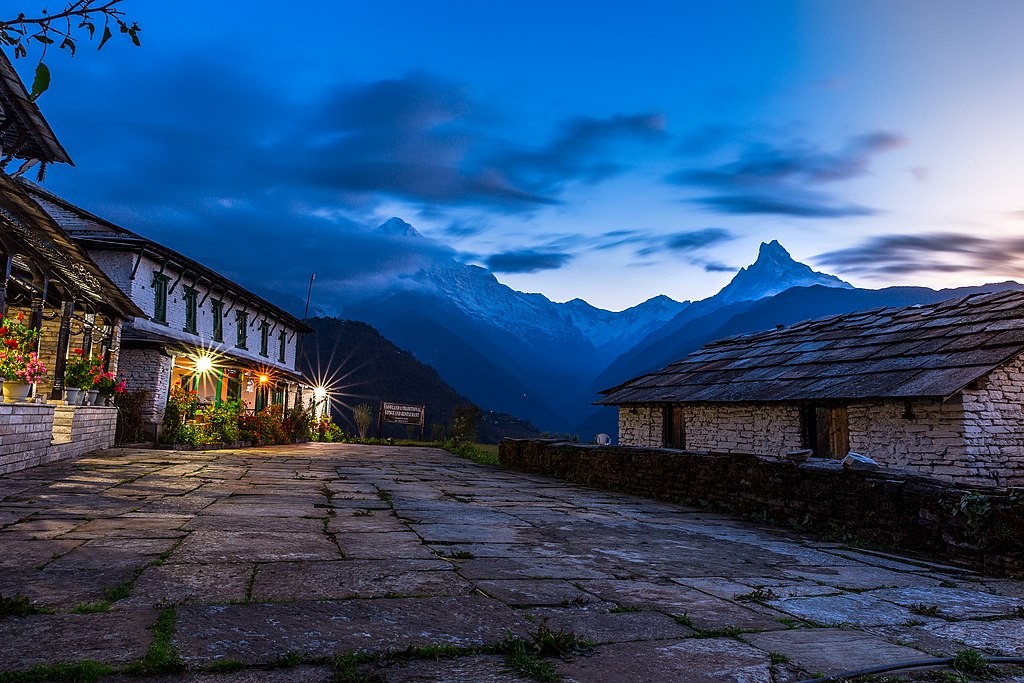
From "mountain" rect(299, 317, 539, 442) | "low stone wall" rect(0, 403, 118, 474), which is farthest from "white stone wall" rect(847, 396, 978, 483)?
"mountain" rect(299, 317, 539, 442)

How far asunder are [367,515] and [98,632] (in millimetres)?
4098

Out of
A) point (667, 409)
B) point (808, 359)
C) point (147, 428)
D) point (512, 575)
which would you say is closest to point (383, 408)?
point (147, 428)

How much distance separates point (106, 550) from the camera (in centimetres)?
437

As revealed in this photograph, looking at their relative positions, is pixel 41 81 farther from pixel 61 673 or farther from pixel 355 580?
pixel 355 580

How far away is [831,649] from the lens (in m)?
3.08

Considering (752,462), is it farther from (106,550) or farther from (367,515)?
(106,550)

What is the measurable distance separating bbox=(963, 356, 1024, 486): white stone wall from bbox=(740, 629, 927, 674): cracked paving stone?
31.5ft

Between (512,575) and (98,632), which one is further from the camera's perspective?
(512,575)

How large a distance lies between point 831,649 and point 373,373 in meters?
68.2

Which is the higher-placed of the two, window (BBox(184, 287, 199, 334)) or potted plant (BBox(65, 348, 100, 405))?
window (BBox(184, 287, 199, 334))

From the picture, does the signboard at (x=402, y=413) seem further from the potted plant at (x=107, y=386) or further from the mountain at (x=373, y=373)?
the mountain at (x=373, y=373)

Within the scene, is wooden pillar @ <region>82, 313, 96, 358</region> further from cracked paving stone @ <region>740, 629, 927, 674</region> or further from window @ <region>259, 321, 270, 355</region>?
cracked paving stone @ <region>740, 629, 927, 674</region>

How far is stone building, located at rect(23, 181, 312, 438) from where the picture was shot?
57.6 ft

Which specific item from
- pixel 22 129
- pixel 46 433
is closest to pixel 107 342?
pixel 22 129
